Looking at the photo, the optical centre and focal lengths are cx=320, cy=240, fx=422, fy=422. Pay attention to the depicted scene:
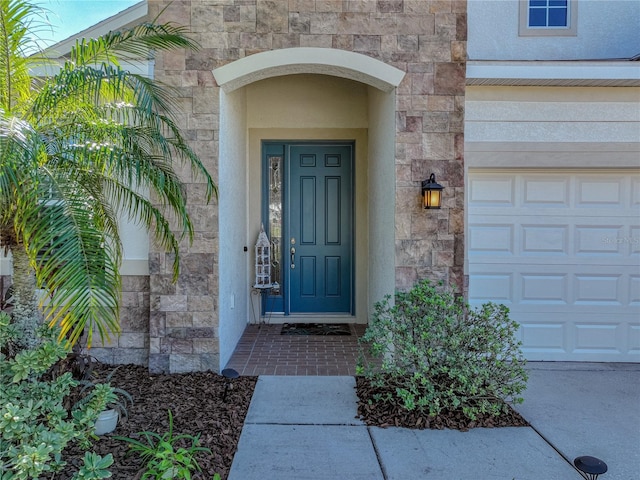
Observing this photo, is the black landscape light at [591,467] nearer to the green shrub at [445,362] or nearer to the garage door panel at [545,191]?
the green shrub at [445,362]

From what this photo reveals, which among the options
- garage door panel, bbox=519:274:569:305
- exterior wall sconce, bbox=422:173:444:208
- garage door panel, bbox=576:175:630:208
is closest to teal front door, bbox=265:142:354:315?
exterior wall sconce, bbox=422:173:444:208

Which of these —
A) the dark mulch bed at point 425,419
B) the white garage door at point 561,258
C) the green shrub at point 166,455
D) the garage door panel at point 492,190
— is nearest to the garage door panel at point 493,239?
the white garage door at point 561,258

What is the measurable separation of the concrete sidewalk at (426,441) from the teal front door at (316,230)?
2249 millimetres

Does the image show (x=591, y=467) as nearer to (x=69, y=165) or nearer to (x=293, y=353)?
(x=293, y=353)

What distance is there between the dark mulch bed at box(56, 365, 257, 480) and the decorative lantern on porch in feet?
6.93

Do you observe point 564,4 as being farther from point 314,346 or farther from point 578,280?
point 314,346

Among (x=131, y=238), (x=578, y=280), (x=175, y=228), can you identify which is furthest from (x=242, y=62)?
(x=578, y=280)

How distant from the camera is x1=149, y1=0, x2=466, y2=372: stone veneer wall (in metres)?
4.09

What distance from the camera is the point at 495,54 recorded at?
4816 mm

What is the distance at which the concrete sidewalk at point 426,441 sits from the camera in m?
2.71

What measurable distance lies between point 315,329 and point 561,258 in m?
3.15

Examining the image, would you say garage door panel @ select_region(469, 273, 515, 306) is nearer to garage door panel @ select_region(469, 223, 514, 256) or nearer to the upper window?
garage door panel @ select_region(469, 223, 514, 256)

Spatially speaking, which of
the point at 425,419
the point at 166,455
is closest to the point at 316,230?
the point at 425,419

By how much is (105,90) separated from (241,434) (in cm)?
268
